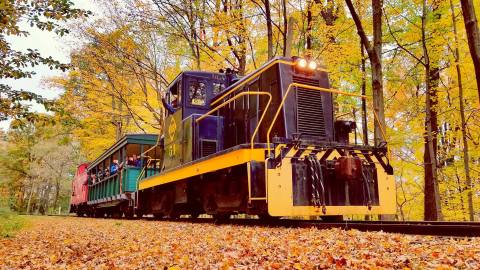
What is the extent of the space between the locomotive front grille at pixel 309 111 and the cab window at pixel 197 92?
3192 mm

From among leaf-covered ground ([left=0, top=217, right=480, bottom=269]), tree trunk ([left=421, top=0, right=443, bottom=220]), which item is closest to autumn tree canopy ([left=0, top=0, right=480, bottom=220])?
tree trunk ([left=421, top=0, right=443, bottom=220])

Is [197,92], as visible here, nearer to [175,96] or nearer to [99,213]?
[175,96]

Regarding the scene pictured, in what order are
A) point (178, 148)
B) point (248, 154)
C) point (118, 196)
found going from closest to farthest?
point (248, 154) → point (178, 148) → point (118, 196)

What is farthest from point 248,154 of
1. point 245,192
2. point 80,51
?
point 80,51

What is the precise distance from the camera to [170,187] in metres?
10.9

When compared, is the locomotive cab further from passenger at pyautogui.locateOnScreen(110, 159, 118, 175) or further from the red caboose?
the red caboose

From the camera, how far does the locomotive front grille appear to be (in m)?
7.92

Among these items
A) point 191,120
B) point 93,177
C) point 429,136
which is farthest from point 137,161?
point 429,136

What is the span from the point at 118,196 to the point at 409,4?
12.1 metres

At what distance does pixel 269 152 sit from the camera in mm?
6762

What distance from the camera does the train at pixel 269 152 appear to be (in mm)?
6855

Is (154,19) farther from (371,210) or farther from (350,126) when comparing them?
(371,210)

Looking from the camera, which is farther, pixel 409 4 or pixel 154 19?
pixel 154 19

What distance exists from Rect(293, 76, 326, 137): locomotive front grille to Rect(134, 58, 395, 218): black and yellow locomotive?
2cm
